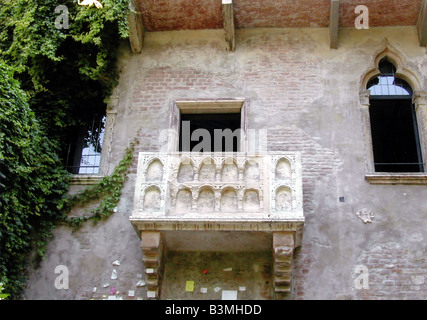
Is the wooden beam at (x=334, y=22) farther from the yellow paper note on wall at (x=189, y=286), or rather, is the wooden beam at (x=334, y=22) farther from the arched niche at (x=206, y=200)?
the yellow paper note on wall at (x=189, y=286)

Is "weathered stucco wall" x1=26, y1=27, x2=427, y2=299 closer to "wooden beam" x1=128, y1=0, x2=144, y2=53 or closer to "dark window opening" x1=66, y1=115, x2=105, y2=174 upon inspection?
"wooden beam" x1=128, y1=0, x2=144, y2=53

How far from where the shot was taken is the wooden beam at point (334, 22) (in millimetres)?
10273

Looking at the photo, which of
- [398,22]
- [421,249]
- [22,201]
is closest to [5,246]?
[22,201]

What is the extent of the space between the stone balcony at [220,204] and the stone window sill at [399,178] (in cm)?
164

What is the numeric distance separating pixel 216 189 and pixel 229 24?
3.58 metres

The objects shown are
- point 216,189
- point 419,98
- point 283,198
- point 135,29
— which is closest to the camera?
point 283,198

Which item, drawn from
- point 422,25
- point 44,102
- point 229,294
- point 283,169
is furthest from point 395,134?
→ point 44,102

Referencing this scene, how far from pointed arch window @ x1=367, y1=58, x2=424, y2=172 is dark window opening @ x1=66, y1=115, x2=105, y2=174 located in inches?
192

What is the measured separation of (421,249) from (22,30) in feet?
25.1

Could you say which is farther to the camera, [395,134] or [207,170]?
[395,134]

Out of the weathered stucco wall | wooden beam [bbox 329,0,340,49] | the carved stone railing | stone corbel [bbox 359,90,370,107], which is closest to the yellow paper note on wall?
the weathered stucco wall

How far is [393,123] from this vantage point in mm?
11773

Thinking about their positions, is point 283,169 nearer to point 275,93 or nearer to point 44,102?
point 275,93

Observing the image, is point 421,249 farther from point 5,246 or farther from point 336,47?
point 5,246
